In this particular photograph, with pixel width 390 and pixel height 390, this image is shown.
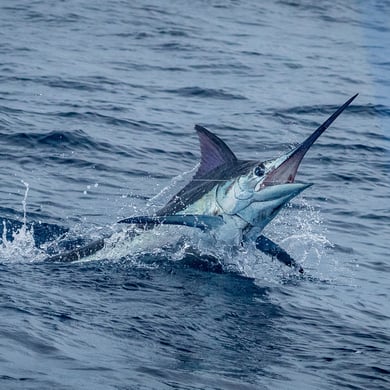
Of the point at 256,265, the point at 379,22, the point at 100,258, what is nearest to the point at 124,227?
the point at 100,258

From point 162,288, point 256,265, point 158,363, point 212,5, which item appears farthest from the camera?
point 212,5

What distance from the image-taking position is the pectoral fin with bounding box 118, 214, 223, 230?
10.6 meters

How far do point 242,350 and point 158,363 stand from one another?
0.88m

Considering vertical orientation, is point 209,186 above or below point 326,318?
above

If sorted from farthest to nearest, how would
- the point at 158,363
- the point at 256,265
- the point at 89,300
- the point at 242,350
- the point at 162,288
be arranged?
the point at 256,265 → the point at 162,288 → the point at 89,300 → the point at 242,350 → the point at 158,363

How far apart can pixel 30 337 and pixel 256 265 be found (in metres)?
3.50

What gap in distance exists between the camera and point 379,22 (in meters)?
32.1

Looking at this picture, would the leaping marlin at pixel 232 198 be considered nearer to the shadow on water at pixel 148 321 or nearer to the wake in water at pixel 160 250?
the wake in water at pixel 160 250

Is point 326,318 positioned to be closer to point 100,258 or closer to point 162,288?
point 162,288

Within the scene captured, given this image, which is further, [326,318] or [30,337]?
[326,318]

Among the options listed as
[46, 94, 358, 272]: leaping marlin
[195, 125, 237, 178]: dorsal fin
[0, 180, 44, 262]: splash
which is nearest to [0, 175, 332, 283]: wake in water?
[0, 180, 44, 262]: splash

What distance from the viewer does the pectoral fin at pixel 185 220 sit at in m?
10.6

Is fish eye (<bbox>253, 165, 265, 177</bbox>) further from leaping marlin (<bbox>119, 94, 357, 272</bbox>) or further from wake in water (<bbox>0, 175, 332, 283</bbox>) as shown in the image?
wake in water (<bbox>0, 175, 332, 283</bbox>)

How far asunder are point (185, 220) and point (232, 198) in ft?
1.54
